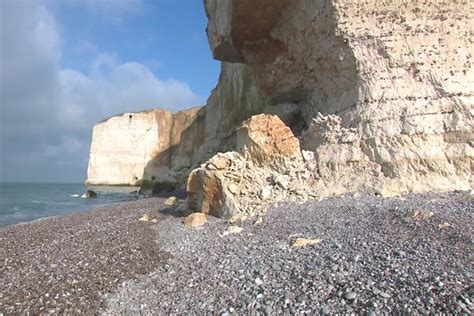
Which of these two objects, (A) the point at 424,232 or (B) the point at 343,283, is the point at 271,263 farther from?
(A) the point at 424,232

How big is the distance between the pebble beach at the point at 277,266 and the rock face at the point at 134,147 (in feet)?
159

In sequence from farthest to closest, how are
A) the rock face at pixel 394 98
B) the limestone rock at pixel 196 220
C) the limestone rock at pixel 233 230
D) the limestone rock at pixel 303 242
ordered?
the rock face at pixel 394 98
the limestone rock at pixel 196 220
the limestone rock at pixel 233 230
the limestone rock at pixel 303 242

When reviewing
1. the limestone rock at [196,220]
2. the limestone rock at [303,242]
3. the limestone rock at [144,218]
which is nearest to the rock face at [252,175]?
the limestone rock at [196,220]

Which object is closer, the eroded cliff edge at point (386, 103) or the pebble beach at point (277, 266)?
the pebble beach at point (277, 266)

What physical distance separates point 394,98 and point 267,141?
11.4ft

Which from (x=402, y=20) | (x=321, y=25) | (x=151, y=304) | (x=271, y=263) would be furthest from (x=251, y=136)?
(x=151, y=304)

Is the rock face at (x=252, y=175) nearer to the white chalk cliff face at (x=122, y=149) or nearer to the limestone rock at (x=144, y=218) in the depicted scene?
the limestone rock at (x=144, y=218)

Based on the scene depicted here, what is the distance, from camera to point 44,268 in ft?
20.4

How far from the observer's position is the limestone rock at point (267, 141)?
407 inches

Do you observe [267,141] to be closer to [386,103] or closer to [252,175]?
[252,175]

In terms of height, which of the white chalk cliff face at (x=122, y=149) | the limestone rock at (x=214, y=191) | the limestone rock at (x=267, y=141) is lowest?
the limestone rock at (x=214, y=191)

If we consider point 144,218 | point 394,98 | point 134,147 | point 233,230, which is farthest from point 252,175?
point 134,147

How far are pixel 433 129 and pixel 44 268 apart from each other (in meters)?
8.89

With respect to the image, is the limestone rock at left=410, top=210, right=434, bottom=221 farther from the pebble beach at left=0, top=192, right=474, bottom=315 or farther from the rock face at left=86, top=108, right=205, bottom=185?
the rock face at left=86, top=108, right=205, bottom=185
